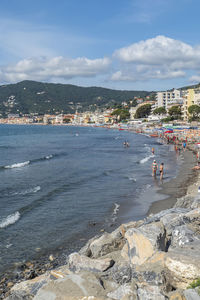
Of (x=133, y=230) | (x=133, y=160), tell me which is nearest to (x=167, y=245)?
(x=133, y=230)

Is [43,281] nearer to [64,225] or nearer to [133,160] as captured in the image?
[64,225]

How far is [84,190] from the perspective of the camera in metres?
23.5

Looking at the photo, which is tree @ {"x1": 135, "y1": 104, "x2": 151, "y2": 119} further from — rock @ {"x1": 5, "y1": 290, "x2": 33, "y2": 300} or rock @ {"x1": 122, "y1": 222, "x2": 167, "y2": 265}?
rock @ {"x1": 5, "y1": 290, "x2": 33, "y2": 300}

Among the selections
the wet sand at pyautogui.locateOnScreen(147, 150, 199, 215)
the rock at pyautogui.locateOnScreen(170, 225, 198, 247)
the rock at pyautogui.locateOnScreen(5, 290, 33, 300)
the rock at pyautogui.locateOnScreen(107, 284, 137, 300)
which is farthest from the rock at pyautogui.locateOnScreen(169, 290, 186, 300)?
the wet sand at pyautogui.locateOnScreen(147, 150, 199, 215)

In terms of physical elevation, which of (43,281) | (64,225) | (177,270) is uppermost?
(177,270)

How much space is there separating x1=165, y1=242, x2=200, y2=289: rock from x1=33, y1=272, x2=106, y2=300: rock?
58.7 inches

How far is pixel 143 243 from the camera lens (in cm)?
746

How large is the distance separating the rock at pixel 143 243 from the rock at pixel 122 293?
1.20m

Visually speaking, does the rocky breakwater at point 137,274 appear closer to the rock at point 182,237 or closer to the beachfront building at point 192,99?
the rock at point 182,237

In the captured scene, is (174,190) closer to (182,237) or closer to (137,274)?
(182,237)

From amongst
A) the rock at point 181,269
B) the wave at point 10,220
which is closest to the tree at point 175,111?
the wave at point 10,220

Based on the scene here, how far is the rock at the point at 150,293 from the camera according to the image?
19.0 feet

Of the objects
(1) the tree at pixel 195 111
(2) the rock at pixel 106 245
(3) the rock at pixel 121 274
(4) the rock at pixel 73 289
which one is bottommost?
(2) the rock at pixel 106 245

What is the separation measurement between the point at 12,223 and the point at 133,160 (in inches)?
1042
